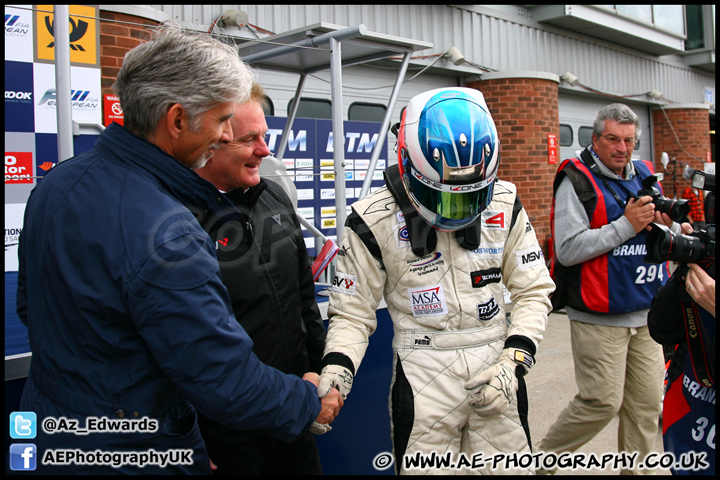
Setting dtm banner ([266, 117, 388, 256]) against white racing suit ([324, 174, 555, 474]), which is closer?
white racing suit ([324, 174, 555, 474])

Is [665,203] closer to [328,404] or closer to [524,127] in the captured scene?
[328,404]

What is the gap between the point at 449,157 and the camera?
1665 millimetres

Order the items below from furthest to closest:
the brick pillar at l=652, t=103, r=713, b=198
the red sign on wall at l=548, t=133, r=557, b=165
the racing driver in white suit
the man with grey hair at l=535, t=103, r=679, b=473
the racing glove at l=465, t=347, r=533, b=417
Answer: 1. the brick pillar at l=652, t=103, r=713, b=198
2. the red sign on wall at l=548, t=133, r=557, b=165
3. the man with grey hair at l=535, t=103, r=679, b=473
4. the racing driver in white suit
5. the racing glove at l=465, t=347, r=533, b=417

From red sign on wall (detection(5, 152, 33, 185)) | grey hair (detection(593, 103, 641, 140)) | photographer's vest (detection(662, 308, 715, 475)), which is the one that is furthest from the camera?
red sign on wall (detection(5, 152, 33, 185))

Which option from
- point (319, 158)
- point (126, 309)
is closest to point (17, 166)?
point (319, 158)

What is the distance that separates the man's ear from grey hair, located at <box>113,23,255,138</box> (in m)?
0.01

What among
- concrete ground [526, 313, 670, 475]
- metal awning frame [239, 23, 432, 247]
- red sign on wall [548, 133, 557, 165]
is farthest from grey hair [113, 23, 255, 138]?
red sign on wall [548, 133, 557, 165]

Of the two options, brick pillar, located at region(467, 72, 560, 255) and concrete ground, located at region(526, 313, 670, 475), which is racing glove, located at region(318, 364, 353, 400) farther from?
brick pillar, located at region(467, 72, 560, 255)

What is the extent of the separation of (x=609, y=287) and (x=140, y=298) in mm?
2449

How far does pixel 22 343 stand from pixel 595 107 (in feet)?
35.7

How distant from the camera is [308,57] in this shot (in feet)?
11.7

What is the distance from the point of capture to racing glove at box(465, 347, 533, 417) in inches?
62.7

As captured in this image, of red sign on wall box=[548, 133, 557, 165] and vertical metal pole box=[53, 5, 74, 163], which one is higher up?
red sign on wall box=[548, 133, 557, 165]

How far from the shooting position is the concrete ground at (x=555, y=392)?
362 centimetres
